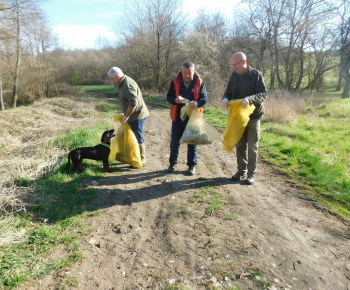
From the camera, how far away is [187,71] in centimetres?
373

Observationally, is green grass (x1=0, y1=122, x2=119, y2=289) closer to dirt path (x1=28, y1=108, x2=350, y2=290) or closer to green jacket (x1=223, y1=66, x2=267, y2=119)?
dirt path (x1=28, y1=108, x2=350, y2=290)

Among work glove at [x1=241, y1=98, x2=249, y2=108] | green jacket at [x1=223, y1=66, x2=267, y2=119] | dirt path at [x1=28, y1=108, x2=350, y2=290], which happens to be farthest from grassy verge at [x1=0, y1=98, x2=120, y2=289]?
green jacket at [x1=223, y1=66, x2=267, y2=119]

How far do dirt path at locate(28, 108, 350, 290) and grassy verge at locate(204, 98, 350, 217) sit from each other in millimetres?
483

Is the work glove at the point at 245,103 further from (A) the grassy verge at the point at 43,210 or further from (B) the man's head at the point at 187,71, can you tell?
(A) the grassy verge at the point at 43,210

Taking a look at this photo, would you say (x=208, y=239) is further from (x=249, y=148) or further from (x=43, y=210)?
(x=43, y=210)

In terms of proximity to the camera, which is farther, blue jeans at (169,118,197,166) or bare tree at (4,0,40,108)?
bare tree at (4,0,40,108)

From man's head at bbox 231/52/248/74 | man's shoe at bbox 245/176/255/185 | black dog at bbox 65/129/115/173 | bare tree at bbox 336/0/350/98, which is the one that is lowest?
man's shoe at bbox 245/176/255/185

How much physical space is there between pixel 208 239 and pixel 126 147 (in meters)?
2.41

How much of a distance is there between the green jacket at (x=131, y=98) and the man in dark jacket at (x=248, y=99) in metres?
1.66

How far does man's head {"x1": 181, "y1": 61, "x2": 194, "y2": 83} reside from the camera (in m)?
3.72

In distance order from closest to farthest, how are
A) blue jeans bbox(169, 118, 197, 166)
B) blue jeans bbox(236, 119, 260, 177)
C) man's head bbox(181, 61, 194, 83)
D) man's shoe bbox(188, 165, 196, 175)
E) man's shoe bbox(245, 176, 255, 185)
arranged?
1. man's head bbox(181, 61, 194, 83)
2. blue jeans bbox(236, 119, 260, 177)
3. man's shoe bbox(245, 176, 255, 185)
4. blue jeans bbox(169, 118, 197, 166)
5. man's shoe bbox(188, 165, 196, 175)

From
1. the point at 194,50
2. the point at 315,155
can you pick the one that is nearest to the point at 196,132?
the point at 315,155

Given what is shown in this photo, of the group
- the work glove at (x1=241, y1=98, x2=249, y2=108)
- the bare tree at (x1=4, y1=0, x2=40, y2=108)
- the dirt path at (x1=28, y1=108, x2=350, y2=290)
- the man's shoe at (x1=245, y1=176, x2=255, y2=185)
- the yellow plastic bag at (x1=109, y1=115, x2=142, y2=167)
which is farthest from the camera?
the bare tree at (x1=4, y1=0, x2=40, y2=108)

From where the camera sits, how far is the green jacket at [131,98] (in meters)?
4.06
